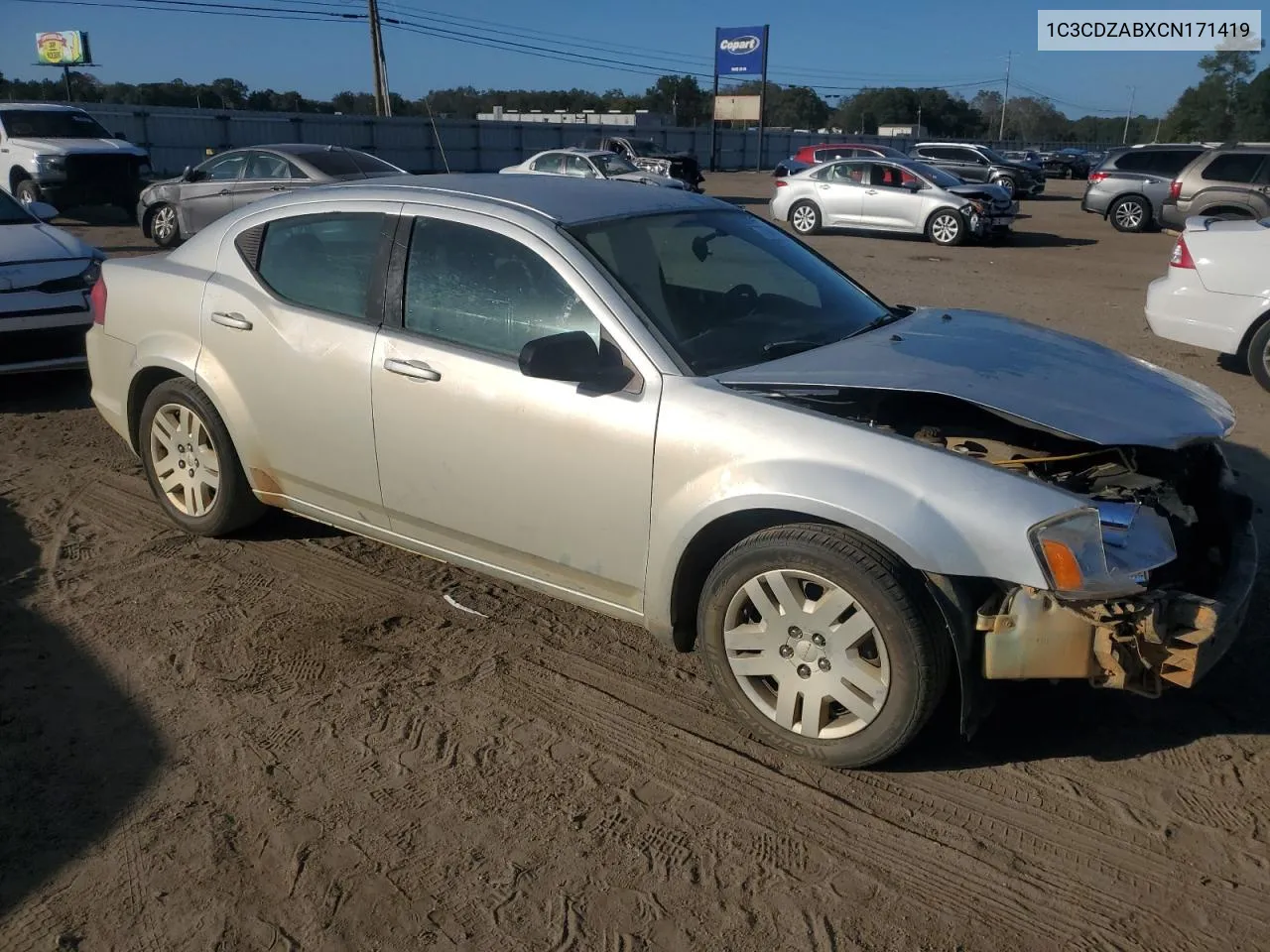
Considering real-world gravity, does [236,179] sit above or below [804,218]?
above

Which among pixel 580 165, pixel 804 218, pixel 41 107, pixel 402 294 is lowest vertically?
pixel 804 218

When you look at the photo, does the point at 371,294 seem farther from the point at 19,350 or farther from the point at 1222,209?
the point at 1222,209

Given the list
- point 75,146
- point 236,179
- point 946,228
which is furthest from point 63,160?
point 946,228

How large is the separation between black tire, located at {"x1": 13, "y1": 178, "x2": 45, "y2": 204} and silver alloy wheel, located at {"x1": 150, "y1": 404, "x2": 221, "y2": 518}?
50.0ft

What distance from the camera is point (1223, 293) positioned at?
7.88 metres

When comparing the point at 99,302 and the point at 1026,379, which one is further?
the point at 99,302

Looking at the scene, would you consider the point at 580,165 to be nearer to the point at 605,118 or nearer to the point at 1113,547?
the point at 1113,547

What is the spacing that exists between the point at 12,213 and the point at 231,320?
204 inches

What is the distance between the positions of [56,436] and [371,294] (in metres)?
3.85

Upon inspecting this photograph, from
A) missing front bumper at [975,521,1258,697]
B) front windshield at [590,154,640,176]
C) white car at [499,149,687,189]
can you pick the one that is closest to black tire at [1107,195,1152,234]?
white car at [499,149,687,189]

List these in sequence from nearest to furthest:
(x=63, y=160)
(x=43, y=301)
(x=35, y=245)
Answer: (x=43, y=301)
(x=35, y=245)
(x=63, y=160)

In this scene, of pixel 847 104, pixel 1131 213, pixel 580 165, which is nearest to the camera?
pixel 1131 213

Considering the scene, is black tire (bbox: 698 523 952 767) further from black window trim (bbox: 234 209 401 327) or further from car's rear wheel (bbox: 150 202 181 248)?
car's rear wheel (bbox: 150 202 181 248)

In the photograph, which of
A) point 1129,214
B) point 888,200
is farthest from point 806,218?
point 1129,214
